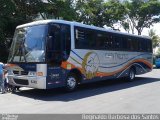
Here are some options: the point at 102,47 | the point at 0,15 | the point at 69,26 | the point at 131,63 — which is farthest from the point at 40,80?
the point at 0,15

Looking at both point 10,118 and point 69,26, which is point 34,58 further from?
point 10,118

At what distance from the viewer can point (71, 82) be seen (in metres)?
13.4

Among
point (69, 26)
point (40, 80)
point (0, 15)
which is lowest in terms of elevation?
point (40, 80)

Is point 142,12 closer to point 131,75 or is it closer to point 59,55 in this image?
point 131,75

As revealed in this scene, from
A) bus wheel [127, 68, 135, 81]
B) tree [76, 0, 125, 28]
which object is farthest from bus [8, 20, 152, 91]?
tree [76, 0, 125, 28]

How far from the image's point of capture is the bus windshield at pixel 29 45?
1195cm

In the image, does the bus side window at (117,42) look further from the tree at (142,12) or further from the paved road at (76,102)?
the tree at (142,12)

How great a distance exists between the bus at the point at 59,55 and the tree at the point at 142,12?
26.9 m

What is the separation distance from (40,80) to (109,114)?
3916 mm

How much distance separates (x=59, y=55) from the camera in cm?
1238

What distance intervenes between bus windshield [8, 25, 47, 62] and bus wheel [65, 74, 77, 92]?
1967 mm

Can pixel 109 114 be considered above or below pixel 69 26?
below

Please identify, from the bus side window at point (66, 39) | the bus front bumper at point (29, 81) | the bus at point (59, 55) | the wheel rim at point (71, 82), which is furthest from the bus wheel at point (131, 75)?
the bus front bumper at point (29, 81)

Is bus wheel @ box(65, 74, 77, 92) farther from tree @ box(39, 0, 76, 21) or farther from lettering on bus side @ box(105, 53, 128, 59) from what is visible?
tree @ box(39, 0, 76, 21)
